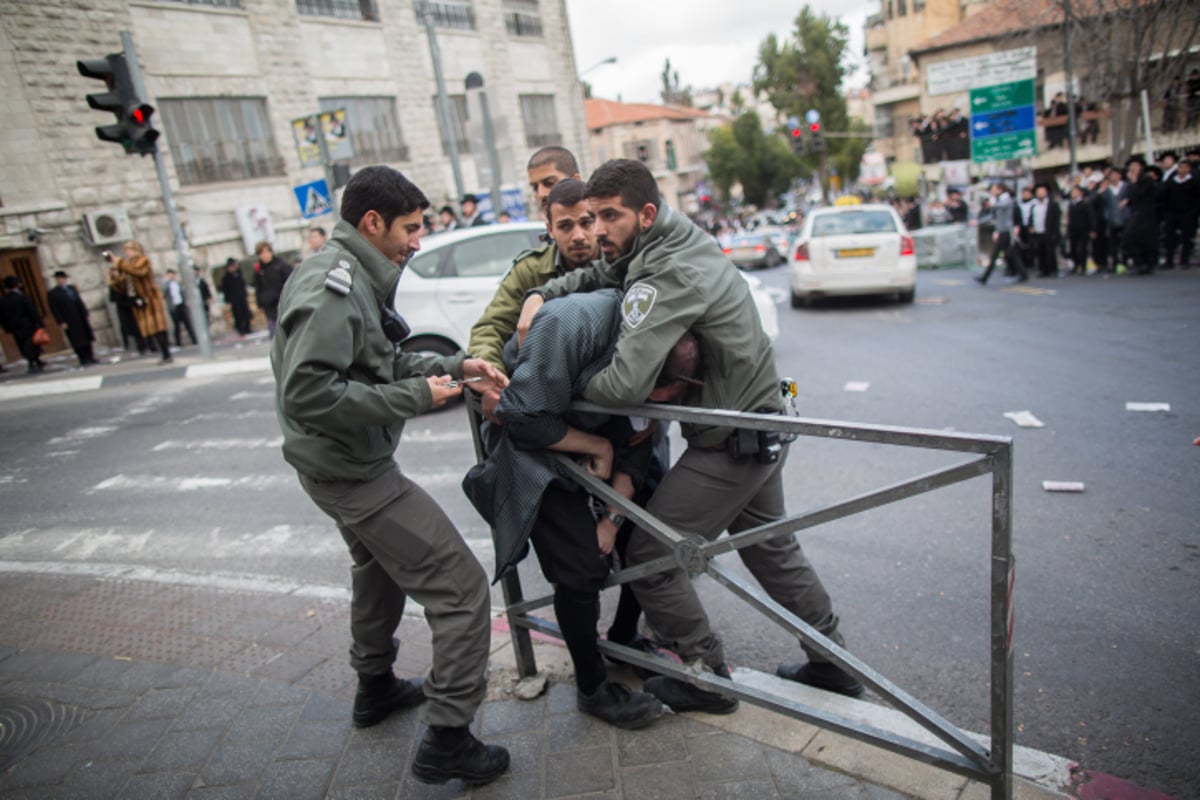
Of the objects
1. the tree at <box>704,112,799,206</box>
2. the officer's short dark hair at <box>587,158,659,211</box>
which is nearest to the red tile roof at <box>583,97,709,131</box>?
the tree at <box>704,112,799,206</box>

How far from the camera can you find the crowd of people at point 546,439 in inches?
91.7

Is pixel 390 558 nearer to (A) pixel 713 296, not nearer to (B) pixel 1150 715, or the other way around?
(A) pixel 713 296

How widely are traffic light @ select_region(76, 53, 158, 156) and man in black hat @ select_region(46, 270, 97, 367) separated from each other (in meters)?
5.51

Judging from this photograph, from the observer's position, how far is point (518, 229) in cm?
810

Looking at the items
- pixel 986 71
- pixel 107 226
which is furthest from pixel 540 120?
pixel 107 226

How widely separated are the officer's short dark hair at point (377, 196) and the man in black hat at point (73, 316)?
14755mm

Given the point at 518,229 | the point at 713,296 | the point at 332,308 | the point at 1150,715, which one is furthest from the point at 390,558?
the point at 518,229

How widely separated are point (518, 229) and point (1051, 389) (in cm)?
527

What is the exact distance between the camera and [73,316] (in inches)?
561

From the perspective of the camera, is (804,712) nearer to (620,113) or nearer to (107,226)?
(107,226)

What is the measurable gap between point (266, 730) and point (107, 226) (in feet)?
61.6

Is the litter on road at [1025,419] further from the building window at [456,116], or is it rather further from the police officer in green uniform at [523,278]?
the building window at [456,116]

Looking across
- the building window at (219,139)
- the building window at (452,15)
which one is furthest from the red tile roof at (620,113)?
the building window at (219,139)

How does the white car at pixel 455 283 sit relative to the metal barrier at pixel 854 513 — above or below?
above
